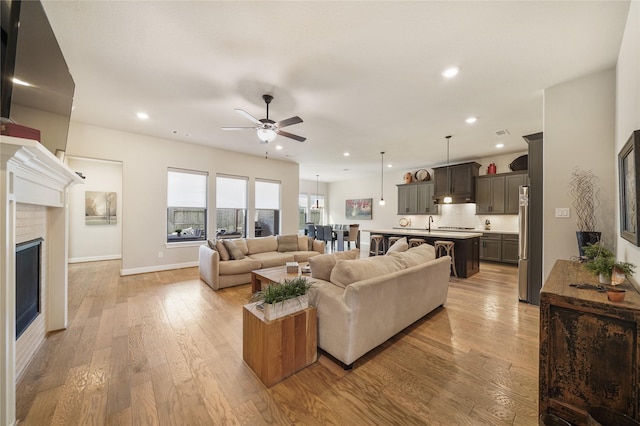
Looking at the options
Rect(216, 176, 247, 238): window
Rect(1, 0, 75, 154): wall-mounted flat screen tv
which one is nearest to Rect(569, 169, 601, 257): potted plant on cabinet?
Rect(1, 0, 75, 154): wall-mounted flat screen tv

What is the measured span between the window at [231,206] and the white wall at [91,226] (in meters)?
2.72

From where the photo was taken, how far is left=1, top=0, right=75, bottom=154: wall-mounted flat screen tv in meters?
1.62

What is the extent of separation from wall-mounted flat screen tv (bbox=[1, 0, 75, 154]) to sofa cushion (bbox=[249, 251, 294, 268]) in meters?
3.15

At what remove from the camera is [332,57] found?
255 cm

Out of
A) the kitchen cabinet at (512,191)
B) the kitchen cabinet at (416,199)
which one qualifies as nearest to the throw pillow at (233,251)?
the kitchen cabinet at (416,199)

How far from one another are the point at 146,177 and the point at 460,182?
7.71m

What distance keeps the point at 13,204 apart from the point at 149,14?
174cm

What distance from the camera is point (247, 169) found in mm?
6742

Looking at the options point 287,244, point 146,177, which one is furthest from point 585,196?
point 146,177

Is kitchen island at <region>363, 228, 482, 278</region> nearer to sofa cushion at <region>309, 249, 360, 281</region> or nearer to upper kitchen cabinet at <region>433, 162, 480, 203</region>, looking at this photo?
upper kitchen cabinet at <region>433, 162, 480, 203</region>

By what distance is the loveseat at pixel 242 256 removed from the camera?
13.5ft

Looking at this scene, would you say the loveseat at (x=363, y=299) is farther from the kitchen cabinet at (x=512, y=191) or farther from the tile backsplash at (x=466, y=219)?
the tile backsplash at (x=466, y=219)

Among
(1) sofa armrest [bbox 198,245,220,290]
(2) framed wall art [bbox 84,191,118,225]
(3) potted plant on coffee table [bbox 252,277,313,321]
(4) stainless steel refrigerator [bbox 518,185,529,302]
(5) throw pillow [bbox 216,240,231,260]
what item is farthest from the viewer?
(2) framed wall art [bbox 84,191,118,225]

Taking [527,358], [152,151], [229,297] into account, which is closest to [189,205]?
[152,151]
